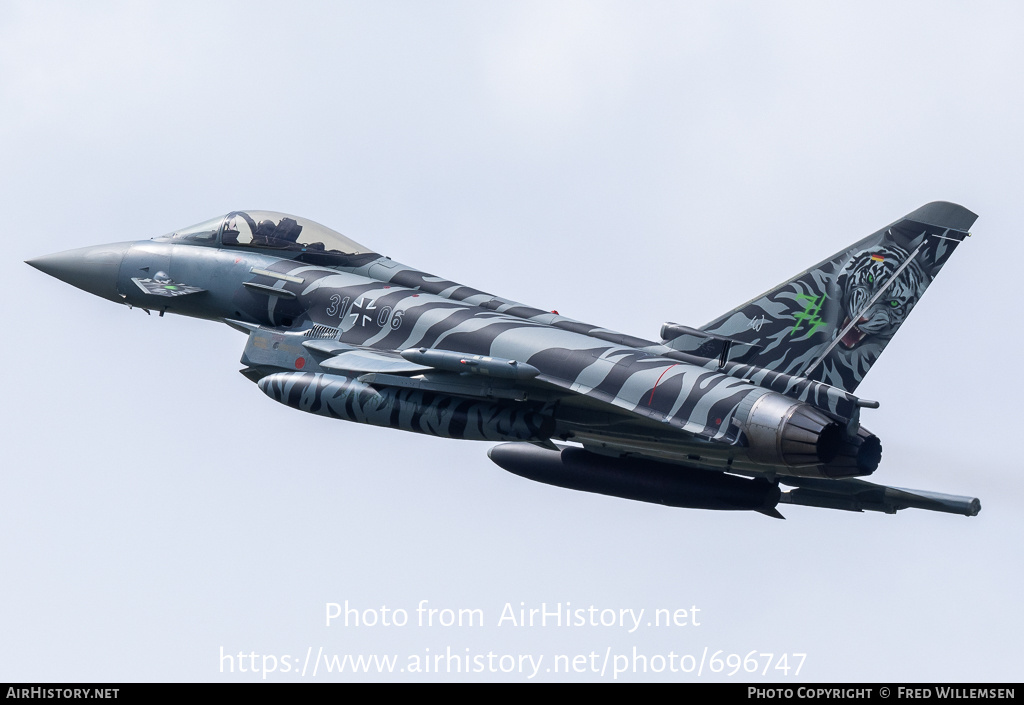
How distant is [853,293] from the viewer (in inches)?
970

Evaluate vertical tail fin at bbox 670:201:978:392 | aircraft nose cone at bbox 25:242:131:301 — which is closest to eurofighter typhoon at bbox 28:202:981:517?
vertical tail fin at bbox 670:201:978:392

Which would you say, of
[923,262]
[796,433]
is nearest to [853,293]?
[923,262]

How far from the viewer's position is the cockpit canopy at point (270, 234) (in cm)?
2830

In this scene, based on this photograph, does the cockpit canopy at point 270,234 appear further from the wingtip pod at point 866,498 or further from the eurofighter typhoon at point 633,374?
the wingtip pod at point 866,498

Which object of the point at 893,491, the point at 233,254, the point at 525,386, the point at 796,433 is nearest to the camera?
the point at 796,433

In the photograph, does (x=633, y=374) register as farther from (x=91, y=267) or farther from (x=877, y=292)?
(x=91, y=267)

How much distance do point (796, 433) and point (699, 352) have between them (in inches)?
108

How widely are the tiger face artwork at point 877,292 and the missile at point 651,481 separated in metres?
2.84

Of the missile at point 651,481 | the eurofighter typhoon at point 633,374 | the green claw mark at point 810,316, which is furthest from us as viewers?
the missile at point 651,481

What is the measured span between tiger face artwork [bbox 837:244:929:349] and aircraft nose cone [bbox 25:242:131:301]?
12786mm

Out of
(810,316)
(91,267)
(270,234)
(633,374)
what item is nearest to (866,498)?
(810,316)

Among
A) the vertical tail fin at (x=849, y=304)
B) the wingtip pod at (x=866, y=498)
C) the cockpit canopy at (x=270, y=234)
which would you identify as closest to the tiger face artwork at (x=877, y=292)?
the vertical tail fin at (x=849, y=304)

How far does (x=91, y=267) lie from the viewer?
2884 cm

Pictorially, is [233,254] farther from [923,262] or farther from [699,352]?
[923,262]
